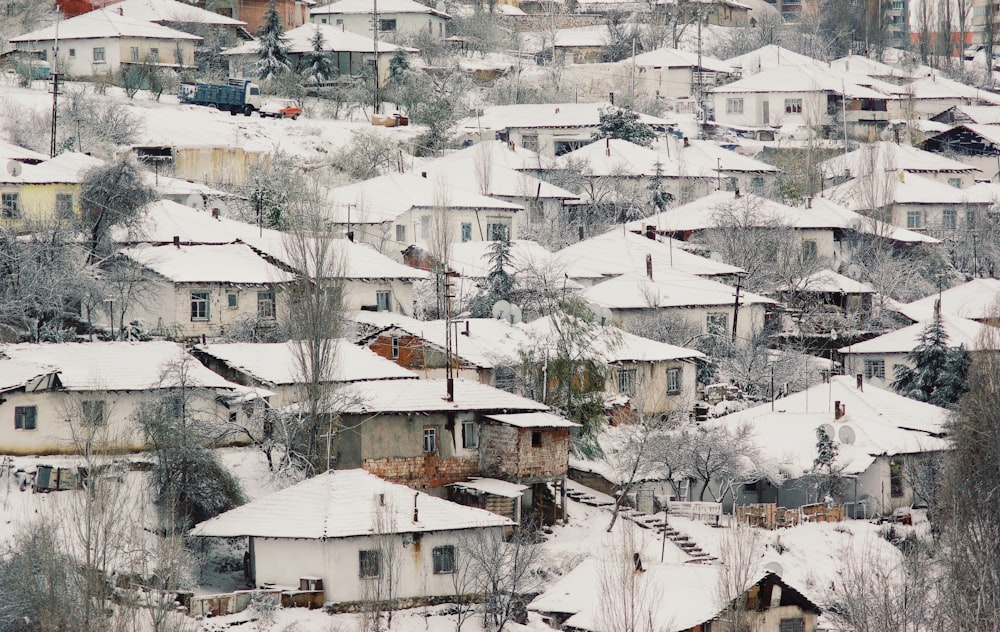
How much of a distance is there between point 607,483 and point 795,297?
64.7ft

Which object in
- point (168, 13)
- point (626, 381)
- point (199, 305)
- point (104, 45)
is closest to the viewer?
point (626, 381)

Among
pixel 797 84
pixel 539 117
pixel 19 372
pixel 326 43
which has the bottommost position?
pixel 19 372

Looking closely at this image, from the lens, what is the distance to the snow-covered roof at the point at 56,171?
57.2 metres

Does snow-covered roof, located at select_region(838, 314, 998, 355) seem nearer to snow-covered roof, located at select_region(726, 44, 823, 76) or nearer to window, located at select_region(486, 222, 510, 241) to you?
window, located at select_region(486, 222, 510, 241)

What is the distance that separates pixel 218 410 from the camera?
4419 centimetres

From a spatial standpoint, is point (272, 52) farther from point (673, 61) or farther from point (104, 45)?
point (673, 61)

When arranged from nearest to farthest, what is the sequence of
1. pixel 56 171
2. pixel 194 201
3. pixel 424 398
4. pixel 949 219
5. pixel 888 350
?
1. pixel 424 398
2. pixel 56 171
3. pixel 888 350
4. pixel 194 201
5. pixel 949 219

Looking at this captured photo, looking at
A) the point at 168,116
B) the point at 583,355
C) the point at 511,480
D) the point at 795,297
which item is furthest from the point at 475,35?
the point at 511,480

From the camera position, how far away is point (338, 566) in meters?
38.4

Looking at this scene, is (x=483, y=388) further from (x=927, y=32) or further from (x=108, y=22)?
(x=927, y=32)

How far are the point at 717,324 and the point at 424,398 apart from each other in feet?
57.8

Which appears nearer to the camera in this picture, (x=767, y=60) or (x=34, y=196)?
(x=34, y=196)

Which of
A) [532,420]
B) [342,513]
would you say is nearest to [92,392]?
[342,513]

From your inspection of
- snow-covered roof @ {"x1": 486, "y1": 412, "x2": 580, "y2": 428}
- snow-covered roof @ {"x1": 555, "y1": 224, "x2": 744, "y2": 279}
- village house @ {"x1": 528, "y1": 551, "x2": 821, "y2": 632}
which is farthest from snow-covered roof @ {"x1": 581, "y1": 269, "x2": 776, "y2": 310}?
village house @ {"x1": 528, "y1": 551, "x2": 821, "y2": 632}
